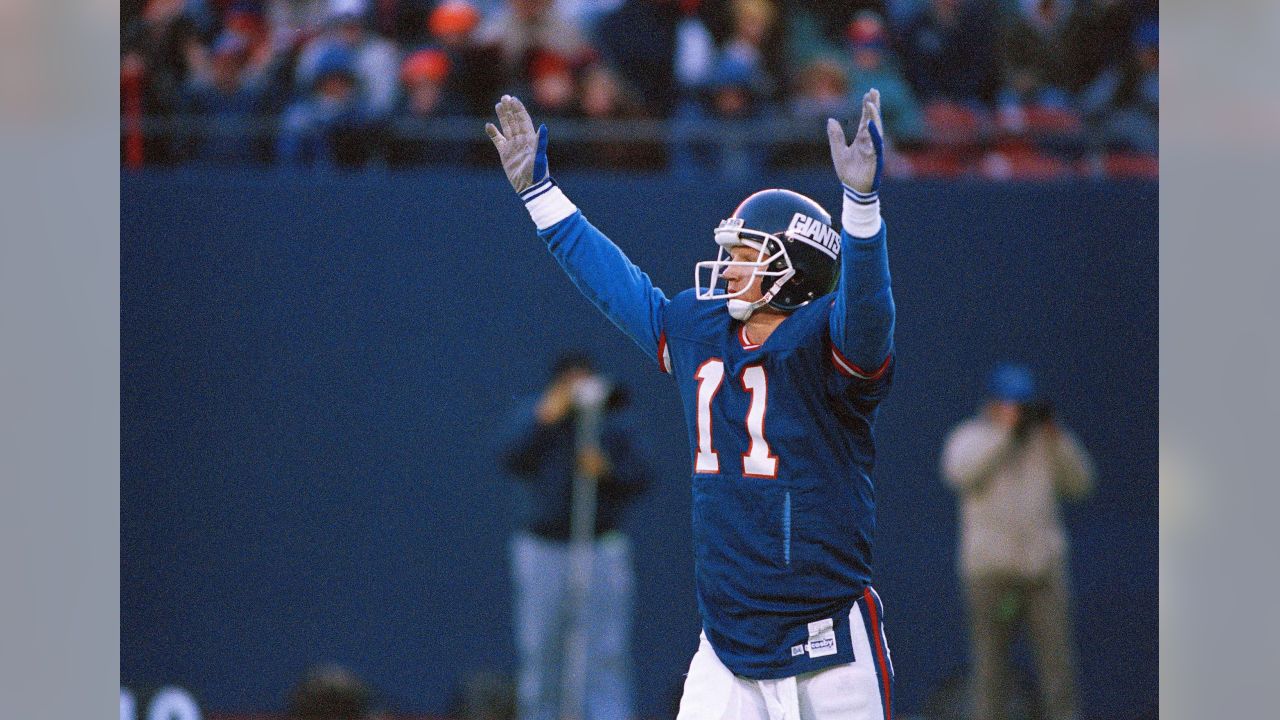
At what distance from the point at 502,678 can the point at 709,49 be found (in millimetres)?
2946

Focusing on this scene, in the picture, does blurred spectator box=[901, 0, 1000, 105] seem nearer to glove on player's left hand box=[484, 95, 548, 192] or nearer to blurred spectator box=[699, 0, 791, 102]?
blurred spectator box=[699, 0, 791, 102]

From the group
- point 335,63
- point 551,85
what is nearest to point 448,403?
point 551,85

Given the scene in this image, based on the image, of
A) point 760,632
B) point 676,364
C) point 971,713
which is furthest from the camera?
point 971,713

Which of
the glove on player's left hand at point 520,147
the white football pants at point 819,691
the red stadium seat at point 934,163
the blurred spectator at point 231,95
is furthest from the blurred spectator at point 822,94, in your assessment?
the white football pants at point 819,691

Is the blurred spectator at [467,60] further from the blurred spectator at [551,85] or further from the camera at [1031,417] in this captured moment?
the camera at [1031,417]

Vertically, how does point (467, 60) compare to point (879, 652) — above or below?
above

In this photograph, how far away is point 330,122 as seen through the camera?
6.86 meters

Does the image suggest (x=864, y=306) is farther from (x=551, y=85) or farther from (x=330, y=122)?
(x=330, y=122)

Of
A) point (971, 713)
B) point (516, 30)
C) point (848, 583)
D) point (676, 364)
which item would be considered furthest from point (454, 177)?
point (848, 583)

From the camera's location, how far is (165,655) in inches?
254

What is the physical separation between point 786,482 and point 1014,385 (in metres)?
3.38

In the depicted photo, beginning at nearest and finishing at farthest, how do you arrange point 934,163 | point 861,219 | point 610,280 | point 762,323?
point 861,219
point 762,323
point 610,280
point 934,163

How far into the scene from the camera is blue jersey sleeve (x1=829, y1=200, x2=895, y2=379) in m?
2.90
